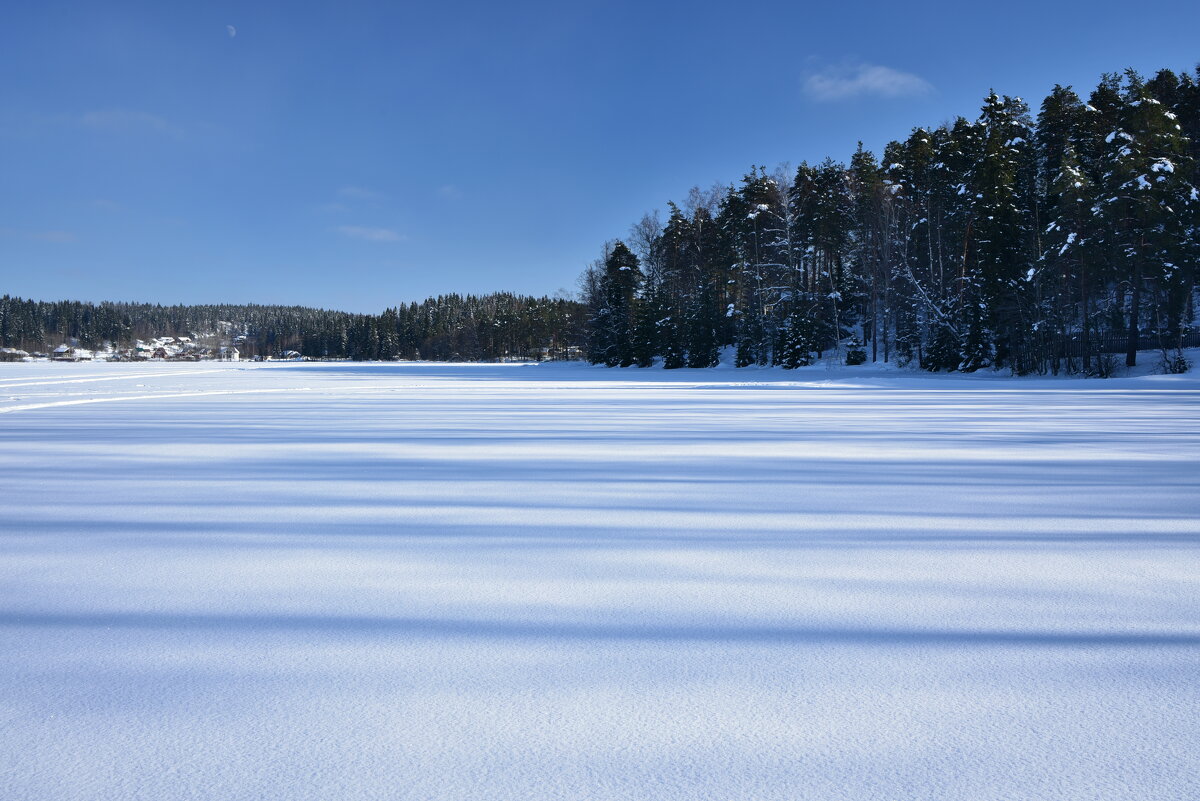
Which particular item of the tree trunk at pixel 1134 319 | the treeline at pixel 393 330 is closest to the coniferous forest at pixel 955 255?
the tree trunk at pixel 1134 319

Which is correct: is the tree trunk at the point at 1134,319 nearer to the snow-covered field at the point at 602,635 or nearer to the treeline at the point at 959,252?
the treeline at the point at 959,252

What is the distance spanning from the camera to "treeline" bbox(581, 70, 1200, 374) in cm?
2441

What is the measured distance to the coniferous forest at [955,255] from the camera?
24.4 meters

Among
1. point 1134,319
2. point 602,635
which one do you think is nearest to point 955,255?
point 1134,319

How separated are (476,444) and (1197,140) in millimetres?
35958

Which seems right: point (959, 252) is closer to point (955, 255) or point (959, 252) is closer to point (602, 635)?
point (955, 255)

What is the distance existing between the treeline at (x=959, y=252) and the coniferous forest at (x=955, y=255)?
9cm

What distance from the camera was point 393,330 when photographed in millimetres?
112188

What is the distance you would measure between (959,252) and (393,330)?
308 feet

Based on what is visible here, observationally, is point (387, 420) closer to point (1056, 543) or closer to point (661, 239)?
point (1056, 543)

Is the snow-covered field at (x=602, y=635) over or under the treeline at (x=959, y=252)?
under

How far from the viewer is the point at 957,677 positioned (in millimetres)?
1820

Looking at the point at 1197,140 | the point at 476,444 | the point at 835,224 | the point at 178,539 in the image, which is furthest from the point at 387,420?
the point at 1197,140

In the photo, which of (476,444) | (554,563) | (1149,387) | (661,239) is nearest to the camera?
(554,563)
